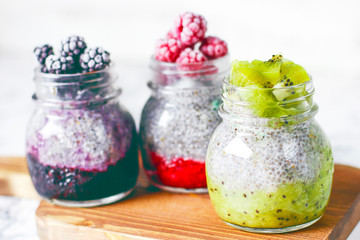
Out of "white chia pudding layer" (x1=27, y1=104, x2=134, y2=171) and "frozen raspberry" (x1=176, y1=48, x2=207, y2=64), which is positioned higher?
"frozen raspberry" (x1=176, y1=48, x2=207, y2=64)

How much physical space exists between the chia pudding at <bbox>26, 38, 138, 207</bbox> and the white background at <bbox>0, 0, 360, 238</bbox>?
2.10 ft

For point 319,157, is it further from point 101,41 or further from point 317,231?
point 101,41

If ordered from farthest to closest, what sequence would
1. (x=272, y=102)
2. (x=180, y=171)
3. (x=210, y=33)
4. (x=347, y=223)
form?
(x=210, y=33) < (x=180, y=171) < (x=347, y=223) < (x=272, y=102)

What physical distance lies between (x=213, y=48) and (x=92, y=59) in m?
0.25

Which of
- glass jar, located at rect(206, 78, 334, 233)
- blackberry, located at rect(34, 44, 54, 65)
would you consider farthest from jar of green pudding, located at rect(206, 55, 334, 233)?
blackberry, located at rect(34, 44, 54, 65)

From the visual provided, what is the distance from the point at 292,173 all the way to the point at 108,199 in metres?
0.42

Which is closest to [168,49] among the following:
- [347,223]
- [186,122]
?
[186,122]

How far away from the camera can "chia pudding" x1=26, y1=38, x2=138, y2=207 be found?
101cm

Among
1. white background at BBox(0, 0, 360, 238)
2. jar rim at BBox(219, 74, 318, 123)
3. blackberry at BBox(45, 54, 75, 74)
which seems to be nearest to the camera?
jar rim at BBox(219, 74, 318, 123)

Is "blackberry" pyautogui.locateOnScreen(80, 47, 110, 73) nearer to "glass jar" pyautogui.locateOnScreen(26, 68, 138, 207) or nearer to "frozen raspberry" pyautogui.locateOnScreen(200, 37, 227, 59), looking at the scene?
"glass jar" pyautogui.locateOnScreen(26, 68, 138, 207)

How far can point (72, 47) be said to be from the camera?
3.27 ft

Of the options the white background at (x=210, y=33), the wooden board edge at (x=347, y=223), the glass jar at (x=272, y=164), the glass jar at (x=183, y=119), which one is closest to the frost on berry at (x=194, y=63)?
the glass jar at (x=183, y=119)

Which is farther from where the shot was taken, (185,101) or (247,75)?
(185,101)

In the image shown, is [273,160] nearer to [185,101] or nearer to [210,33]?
[185,101]
